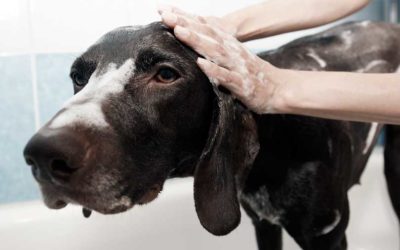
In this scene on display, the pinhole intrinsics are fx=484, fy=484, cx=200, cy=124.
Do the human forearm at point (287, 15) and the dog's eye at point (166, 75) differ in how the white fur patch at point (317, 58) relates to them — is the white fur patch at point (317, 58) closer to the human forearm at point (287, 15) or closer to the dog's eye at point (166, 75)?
the human forearm at point (287, 15)

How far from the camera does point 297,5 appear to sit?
4.64 ft

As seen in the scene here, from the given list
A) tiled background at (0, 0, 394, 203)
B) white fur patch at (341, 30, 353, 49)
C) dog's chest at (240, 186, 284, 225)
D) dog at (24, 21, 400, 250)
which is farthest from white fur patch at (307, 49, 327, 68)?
tiled background at (0, 0, 394, 203)

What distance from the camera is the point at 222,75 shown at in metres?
0.91

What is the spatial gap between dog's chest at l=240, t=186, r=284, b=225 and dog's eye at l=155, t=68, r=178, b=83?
428 mm

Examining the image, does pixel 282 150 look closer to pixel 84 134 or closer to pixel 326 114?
pixel 326 114

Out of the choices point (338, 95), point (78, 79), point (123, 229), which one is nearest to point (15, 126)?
point (123, 229)

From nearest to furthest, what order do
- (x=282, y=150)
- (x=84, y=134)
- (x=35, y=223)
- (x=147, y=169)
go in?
1. (x=84, y=134)
2. (x=147, y=169)
3. (x=282, y=150)
4. (x=35, y=223)

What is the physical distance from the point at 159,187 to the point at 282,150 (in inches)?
14.9

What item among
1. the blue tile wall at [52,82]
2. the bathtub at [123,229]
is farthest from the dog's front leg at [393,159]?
the blue tile wall at [52,82]

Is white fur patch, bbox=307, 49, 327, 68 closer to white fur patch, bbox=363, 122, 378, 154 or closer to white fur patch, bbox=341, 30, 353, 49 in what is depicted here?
white fur patch, bbox=341, 30, 353, 49

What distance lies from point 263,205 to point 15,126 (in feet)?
3.55

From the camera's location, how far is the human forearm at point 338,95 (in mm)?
926

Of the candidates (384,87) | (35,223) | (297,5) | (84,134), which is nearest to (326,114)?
(384,87)

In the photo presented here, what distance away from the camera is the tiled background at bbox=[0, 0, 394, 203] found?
5.90 feet
